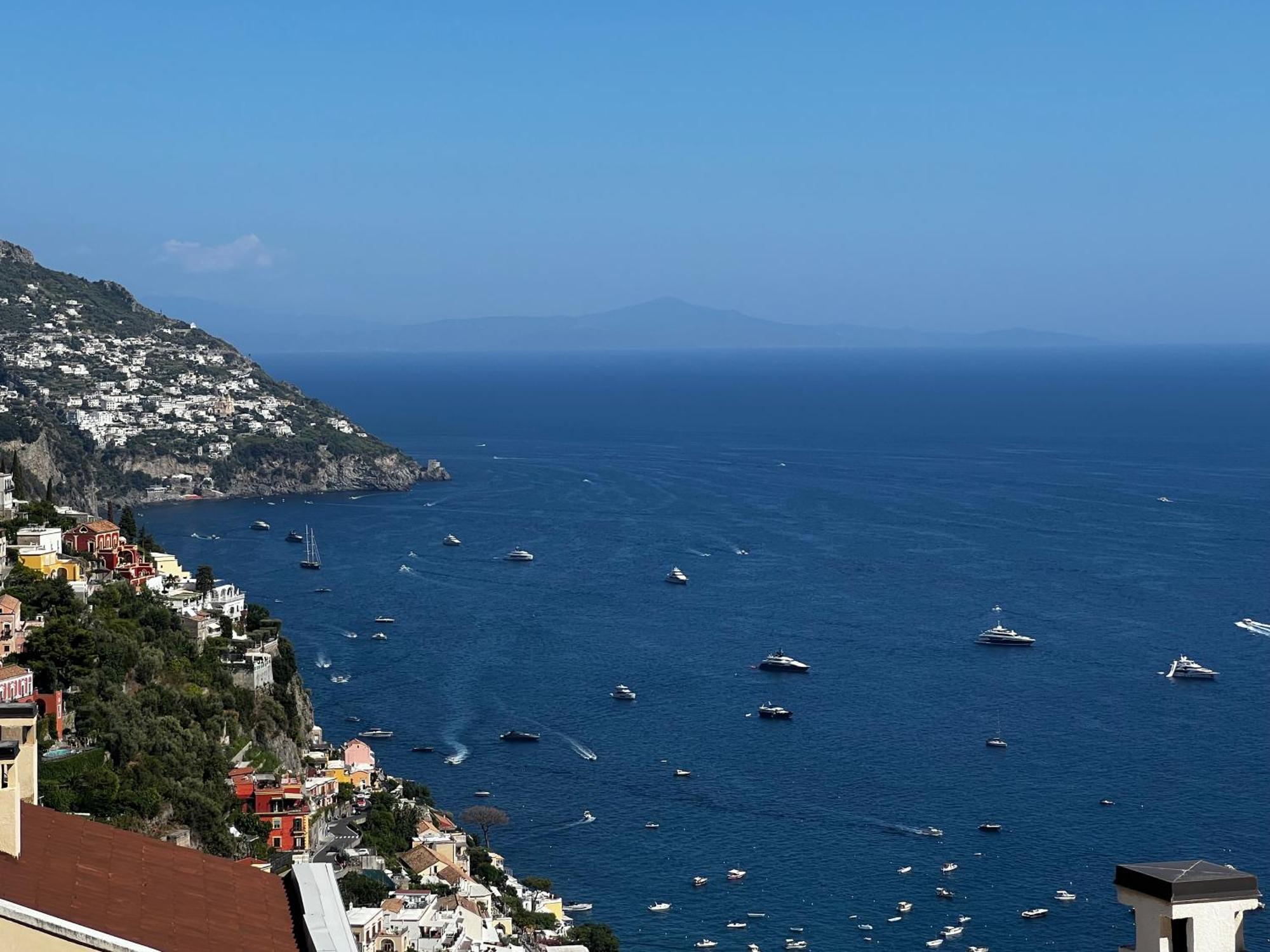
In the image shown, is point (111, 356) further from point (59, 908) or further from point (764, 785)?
point (59, 908)

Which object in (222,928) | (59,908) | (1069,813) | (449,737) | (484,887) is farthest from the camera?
(449,737)

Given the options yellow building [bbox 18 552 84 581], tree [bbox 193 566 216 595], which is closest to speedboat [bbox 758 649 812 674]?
tree [bbox 193 566 216 595]

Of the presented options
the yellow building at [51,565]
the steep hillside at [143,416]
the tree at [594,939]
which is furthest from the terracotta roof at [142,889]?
the steep hillside at [143,416]

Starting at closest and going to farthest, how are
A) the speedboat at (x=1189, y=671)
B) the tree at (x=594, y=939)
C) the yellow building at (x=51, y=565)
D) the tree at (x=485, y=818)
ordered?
the tree at (x=594, y=939)
the tree at (x=485, y=818)
the yellow building at (x=51, y=565)
the speedboat at (x=1189, y=671)

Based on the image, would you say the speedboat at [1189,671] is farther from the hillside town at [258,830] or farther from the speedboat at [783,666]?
the hillside town at [258,830]

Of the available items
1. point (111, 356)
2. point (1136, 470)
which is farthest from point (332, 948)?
point (111, 356)

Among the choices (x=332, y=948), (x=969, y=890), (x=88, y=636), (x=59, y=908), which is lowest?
(x=969, y=890)

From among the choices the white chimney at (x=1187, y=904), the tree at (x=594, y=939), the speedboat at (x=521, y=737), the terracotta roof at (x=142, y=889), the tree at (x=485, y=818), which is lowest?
the tree at (x=485, y=818)
